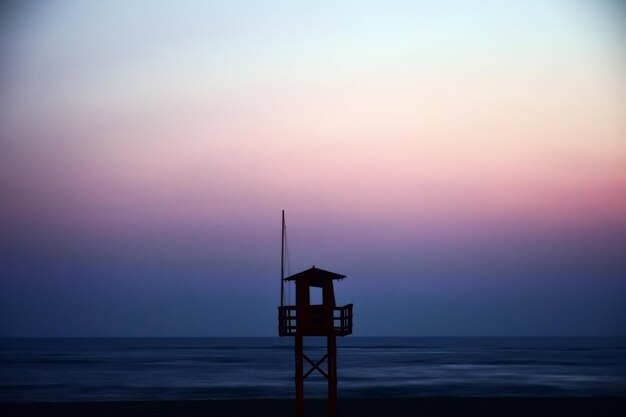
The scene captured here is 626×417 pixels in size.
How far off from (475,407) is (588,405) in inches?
171

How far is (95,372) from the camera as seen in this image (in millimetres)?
75062

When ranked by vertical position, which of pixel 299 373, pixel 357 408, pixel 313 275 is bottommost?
pixel 357 408

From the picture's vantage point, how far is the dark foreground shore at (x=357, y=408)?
29463mm

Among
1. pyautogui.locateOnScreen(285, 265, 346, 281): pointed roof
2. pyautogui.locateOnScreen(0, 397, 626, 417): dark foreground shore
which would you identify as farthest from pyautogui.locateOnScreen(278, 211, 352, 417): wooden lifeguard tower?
pyautogui.locateOnScreen(0, 397, 626, 417): dark foreground shore

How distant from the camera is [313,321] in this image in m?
23.9

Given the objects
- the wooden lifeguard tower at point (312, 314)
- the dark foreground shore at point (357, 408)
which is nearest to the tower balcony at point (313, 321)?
the wooden lifeguard tower at point (312, 314)

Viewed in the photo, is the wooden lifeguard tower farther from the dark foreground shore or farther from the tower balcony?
the dark foreground shore

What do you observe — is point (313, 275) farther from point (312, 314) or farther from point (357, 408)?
point (357, 408)

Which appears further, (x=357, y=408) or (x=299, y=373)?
(x=357, y=408)

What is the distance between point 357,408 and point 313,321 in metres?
9.52

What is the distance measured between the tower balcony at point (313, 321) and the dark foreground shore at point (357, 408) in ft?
21.5

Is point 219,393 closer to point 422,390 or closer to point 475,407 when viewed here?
point 422,390

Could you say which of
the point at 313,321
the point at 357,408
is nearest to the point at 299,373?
the point at 313,321

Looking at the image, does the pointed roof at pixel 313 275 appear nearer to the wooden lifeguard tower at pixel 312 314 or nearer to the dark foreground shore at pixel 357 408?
the wooden lifeguard tower at pixel 312 314
